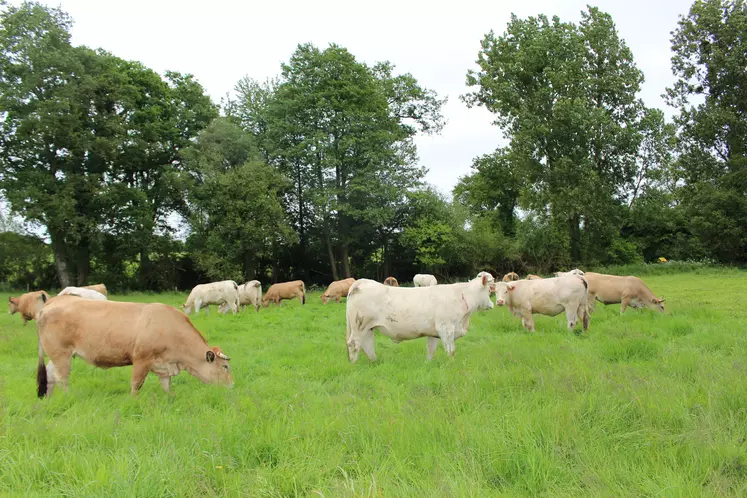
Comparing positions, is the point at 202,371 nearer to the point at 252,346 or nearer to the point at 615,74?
the point at 252,346

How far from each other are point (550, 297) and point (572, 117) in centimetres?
2287

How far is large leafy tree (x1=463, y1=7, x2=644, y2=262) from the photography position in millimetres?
31641

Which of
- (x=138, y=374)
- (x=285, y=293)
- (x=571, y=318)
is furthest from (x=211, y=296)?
(x=571, y=318)

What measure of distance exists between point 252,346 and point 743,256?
121 ft

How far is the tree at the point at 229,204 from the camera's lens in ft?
96.7

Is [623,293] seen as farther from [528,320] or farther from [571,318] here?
[528,320]

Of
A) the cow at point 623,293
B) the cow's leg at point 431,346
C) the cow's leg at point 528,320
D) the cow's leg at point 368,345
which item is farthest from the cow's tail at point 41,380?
the cow at point 623,293

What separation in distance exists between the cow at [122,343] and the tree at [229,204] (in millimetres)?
22468

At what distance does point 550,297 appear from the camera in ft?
38.4

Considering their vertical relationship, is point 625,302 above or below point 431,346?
above

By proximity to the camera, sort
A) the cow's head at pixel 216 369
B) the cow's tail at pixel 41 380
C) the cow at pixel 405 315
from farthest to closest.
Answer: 1. the cow at pixel 405 315
2. the cow's head at pixel 216 369
3. the cow's tail at pixel 41 380

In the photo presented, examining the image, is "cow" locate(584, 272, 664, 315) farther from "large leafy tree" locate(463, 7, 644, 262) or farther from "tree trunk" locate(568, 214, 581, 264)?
"tree trunk" locate(568, 214, 581, 264)

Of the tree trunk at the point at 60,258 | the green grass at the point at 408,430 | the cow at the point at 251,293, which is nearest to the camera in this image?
the green grass at the point at 408,430

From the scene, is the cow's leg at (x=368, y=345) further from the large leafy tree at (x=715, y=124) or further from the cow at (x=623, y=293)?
the large leafy tree at (x=715, y=124)
